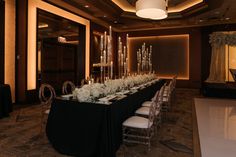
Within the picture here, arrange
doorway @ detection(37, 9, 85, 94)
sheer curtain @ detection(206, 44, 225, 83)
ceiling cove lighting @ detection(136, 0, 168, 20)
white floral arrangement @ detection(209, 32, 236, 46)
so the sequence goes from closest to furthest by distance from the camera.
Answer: ceiling cove lighting @ detection(136, 0, 168, 20), doorway @ detection(37, 9, 85, 94), white floral arrangement @ detection(209, 32, 236, 46), sheer curtain @ detection(206, 44, 225, 83)

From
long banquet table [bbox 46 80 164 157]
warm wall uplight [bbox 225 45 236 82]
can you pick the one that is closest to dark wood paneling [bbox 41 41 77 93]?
long banquet table [bbox 46 80 164 157]

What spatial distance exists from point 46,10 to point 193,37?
26.4 feet

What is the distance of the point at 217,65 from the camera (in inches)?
388

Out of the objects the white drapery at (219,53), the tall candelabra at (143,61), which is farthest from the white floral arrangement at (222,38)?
the tall candelabra at (143,61)

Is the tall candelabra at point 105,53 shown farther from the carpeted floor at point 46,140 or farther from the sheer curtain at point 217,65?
the sheer curtain at point 217,65

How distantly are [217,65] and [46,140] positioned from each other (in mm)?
9061

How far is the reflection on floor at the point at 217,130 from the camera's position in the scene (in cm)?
320

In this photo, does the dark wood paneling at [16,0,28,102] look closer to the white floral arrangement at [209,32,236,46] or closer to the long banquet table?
the long banquet table

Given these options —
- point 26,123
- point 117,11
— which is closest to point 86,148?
point 26,123

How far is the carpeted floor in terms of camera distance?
3.00 metres

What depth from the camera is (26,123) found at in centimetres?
448

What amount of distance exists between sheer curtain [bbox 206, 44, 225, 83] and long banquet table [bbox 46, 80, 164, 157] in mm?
8171

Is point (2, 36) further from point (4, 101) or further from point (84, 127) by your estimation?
point (84, 127)

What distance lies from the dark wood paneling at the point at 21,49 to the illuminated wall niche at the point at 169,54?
7577 millimetres
